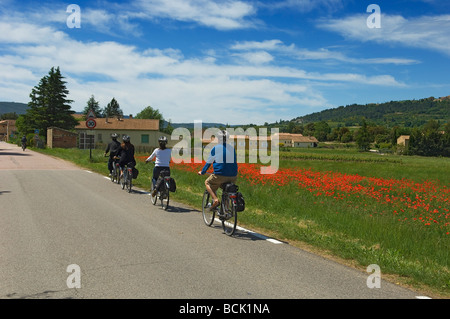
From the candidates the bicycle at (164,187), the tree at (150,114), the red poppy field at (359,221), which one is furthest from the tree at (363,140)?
the bicycle at (164,187)

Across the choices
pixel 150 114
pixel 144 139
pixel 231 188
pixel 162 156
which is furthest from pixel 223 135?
pixel 150 114

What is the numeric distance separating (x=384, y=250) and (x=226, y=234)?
9.98 feet

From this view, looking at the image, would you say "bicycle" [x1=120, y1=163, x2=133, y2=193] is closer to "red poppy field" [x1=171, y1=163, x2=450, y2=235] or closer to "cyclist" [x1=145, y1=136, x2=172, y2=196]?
"cyclist" [x1=145, y1=136, x2=172, y2=196]

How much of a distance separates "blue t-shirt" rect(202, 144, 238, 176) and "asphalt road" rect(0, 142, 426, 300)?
129 cm

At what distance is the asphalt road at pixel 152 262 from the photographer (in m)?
4.64

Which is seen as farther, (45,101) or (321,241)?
(45,101)

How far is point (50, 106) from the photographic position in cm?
6944

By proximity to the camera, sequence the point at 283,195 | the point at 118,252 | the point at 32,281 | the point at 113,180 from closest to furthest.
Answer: the point at 32,281
the point at 118,252
the point at 283,195
the point at 113,180

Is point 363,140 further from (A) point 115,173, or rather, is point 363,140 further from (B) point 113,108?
(A) point 115,173

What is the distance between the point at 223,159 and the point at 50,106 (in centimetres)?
6940
